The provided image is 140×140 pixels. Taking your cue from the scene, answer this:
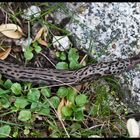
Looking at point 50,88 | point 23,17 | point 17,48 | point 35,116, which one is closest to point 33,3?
point 23,17

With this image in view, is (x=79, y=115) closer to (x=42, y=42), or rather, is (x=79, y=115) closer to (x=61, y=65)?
(x=61, y=65)

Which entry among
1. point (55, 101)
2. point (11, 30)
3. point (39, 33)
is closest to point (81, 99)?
point (55, 101)

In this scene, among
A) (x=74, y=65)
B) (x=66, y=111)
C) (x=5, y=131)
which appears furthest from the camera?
(x=74, y=65)

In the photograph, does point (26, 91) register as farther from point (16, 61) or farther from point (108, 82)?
point (108, 82)

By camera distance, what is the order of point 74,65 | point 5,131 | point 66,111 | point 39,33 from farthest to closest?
point 39,33 → point 74,65 → point 66,111 → point 5,131

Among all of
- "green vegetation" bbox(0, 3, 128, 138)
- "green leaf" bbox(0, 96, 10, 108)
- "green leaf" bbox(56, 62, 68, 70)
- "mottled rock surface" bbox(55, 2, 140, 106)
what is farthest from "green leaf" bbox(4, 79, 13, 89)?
"mottled rock surface" bbox(55, 2, 140, 106)

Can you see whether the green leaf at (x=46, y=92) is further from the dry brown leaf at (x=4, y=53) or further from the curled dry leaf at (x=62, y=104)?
the dry brown leaf at (x=4, y=53)

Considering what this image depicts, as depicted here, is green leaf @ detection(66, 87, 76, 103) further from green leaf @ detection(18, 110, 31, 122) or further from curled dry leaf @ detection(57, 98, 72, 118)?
green leaf @ detection(18, 110, 31, 122)

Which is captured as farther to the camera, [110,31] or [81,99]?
[110,31]
